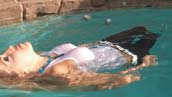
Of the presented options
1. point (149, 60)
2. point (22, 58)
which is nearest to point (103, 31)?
point (149, 60)

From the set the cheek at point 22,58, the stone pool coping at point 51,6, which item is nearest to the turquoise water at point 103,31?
the stone pool coping at point 51,6

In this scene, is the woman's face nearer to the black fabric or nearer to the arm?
the arm

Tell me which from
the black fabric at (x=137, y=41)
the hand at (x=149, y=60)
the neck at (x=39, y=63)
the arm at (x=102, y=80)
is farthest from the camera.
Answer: the black fabric at (x=137, y=41)

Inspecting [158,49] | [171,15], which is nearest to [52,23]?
[171,15]

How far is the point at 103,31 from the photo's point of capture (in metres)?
7.10

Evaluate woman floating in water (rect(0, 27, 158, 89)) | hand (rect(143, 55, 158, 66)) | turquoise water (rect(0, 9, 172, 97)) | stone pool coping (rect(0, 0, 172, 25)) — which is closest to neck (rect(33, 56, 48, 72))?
woman floating in water (rect(0, 27, 158, 89))

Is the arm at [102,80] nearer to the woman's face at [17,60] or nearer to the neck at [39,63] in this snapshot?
the neck at [39,63]

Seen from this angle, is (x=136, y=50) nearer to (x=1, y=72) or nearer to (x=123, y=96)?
(x=123, y=96)

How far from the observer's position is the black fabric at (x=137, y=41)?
5.24 metres

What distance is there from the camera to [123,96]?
14.9 ft

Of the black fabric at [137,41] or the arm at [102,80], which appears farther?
the black fabric at [137,41]

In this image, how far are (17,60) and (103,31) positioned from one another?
280cm

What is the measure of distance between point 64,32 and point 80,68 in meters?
2.71

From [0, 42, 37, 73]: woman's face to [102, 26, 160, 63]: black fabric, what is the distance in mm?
1249
